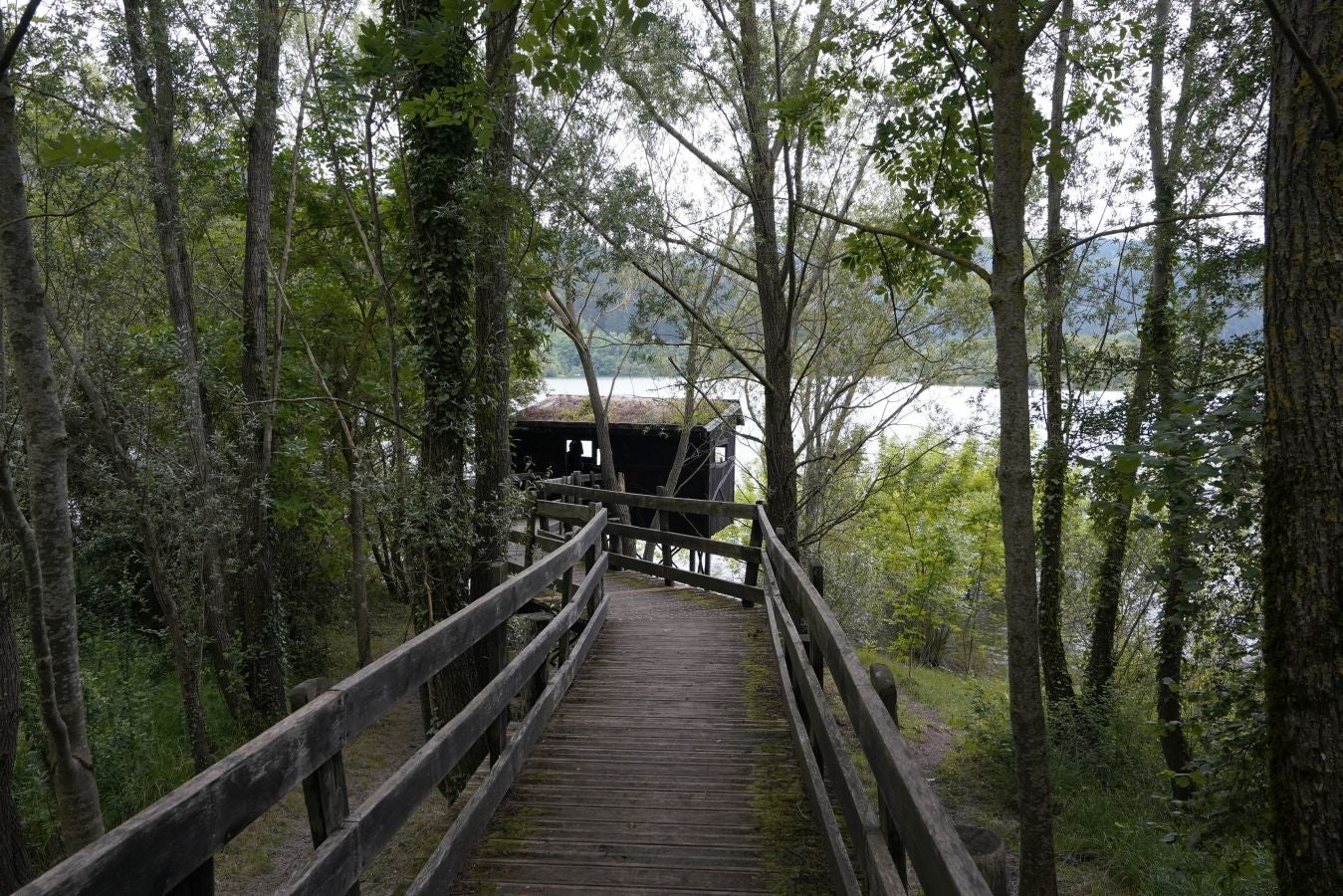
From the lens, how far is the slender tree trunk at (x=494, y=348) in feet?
26.6

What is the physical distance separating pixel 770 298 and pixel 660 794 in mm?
8668

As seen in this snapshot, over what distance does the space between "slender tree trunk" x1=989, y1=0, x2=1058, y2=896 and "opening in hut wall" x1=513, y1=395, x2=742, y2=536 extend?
679 inches

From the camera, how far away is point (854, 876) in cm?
292

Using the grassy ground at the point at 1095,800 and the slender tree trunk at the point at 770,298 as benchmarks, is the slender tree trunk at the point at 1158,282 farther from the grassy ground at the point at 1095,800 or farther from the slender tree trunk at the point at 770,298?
the slender tree trunk at the point at 770,298

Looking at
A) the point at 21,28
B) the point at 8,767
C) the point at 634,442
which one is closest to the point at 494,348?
the point at 8,767

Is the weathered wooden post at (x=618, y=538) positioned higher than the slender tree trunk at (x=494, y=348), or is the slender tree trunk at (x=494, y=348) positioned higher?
the slender tree trunk at (x=494, y=348)

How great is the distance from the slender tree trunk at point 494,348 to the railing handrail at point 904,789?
527cm

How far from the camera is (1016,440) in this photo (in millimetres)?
5117

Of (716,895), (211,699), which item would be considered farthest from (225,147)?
(716,895)

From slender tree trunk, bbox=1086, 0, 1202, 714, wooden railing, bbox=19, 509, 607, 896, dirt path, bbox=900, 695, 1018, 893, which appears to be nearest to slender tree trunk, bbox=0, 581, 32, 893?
wooden railing, bbox=19, 509, 607, 896

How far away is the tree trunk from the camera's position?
25.6 ft

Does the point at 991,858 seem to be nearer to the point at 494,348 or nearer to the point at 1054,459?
the point at 494,348

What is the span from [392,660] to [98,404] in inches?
356

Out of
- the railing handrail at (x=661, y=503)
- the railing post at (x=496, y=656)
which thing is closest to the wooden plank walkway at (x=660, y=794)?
the railing post at (x=496, y=656)
